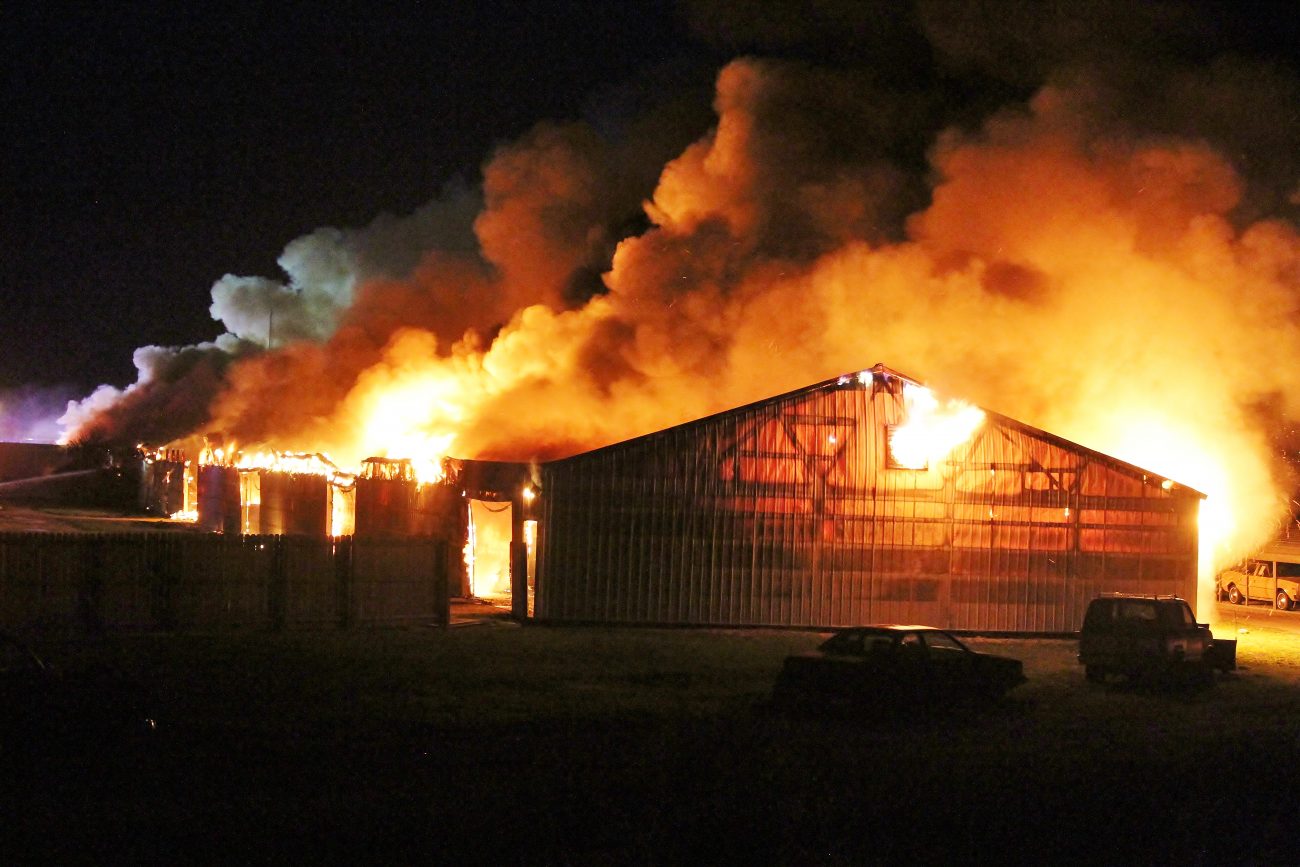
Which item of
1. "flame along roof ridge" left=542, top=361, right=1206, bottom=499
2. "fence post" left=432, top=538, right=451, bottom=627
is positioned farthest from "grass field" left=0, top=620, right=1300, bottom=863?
"flame along roof ridge" left=542, top=361, right=1206, bottom=499

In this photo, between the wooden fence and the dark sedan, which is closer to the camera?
the dark sedan

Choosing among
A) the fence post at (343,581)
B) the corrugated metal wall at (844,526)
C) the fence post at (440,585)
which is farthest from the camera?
the corrugated metal wall at (844,526)

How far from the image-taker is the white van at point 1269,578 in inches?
1473

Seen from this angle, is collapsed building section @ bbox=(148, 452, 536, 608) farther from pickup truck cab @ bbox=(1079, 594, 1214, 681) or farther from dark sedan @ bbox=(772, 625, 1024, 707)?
pickup truck cab @ bbox=(1079, 594, 1214, 681)

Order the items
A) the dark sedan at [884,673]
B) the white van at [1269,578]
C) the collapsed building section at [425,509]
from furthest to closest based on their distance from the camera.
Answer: the white van at [1269,578] < the collapsed building section at [425,509] < the dark sedan at [884,673]

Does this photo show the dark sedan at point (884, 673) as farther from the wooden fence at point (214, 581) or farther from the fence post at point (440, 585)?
the wooden fence at point (214, 581)

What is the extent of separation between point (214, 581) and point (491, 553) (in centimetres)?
984

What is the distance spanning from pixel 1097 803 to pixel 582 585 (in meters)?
15.1

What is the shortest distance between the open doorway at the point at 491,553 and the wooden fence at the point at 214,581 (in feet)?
20.3

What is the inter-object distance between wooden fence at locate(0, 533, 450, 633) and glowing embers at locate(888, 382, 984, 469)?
9.35m

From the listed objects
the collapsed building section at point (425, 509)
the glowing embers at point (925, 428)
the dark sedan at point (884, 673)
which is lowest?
the dark sedan at point (884, 673)

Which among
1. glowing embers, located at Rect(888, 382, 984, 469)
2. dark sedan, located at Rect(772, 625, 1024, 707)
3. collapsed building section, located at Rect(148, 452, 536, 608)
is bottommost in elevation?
dark sedan, located at Rect(772, 625, 1024, 707)

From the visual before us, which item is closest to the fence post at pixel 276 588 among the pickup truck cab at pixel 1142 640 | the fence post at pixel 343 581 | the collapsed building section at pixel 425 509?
the fence post at pixel 343 581

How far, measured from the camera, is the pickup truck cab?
59.2 feet
